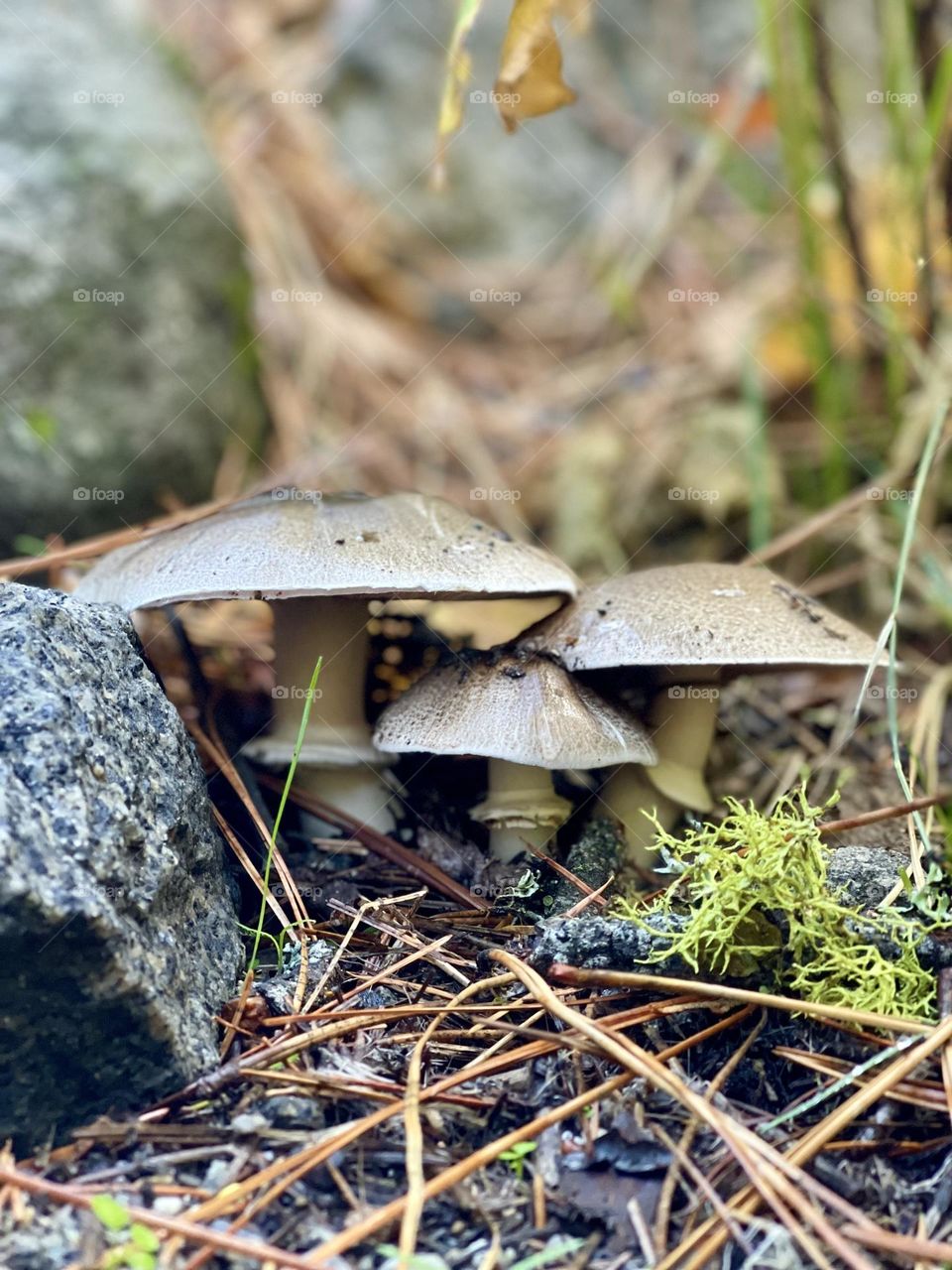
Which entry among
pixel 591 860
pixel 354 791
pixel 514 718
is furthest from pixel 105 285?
pixel 591 860

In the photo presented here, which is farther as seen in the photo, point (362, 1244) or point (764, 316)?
point (764, 316)

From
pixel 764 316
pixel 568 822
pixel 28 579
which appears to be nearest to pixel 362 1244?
pixel 568 822

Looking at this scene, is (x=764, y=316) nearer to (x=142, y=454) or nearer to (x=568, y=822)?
(x=142, y=454)

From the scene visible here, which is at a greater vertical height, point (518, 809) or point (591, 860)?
point (518, 809)

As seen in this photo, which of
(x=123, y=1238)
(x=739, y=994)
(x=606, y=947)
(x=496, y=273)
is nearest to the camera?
(x=123, y=1238)

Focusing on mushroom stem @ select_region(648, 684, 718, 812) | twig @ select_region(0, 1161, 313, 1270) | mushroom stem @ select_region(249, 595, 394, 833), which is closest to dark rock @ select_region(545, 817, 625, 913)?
mushroom stem @ select_region(648, 684, 718, 812)

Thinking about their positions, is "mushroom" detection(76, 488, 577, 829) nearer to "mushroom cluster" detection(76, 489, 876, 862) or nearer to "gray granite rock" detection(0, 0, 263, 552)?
"mushroom cluster" detection(76, 489, 876, 862)

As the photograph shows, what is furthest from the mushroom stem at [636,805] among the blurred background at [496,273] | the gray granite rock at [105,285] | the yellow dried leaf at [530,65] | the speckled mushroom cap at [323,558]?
the gray granite rock at [105,285]

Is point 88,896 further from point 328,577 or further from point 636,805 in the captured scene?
point 636,805
